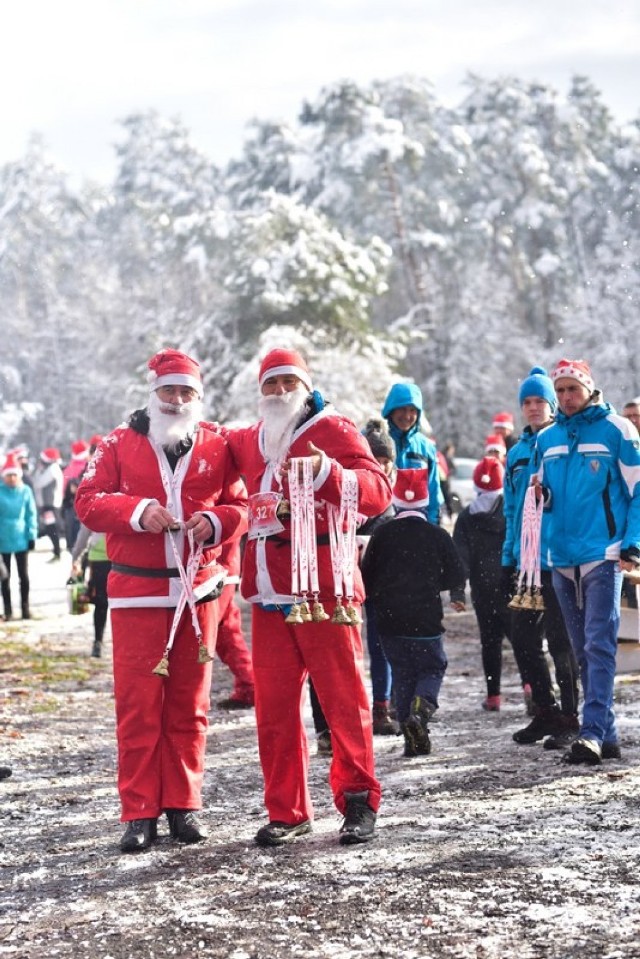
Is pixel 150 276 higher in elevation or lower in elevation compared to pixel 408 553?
higher

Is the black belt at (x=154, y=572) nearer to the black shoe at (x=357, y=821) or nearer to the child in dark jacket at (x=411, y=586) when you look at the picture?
the black shoe at (x=357, y=821)

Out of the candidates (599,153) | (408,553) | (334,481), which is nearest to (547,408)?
Answer: (408,553)

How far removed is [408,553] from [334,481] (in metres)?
2.57

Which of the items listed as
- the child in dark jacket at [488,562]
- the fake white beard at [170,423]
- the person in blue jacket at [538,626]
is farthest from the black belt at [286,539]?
the child in dark jacket at [488,562]

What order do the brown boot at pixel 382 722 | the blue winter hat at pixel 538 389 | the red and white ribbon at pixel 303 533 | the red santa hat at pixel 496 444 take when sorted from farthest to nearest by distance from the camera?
the red santa hat at pixel 496 444 → the brown boot at pixel 382 722 → the blue winter hat at pixel 538 389 → the red and white ribbon at pixel 303 533

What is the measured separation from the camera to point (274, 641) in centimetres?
588

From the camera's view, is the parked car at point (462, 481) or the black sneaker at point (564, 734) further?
the parked car at point (462, 481)

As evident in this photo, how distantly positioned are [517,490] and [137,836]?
3445mm

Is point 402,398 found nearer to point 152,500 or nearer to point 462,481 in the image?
point 152,500

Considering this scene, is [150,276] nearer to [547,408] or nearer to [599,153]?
[599,153]

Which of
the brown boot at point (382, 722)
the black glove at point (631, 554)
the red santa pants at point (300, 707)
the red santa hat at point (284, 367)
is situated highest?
the red santa hat at point (284, 367)

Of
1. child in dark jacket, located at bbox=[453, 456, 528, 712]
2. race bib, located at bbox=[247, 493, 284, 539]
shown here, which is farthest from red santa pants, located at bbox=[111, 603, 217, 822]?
child in dark jacket, located at bbox=[453, 456, 528, 712]

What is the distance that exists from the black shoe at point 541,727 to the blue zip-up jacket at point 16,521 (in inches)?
373

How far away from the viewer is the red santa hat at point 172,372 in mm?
6168
